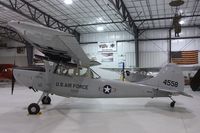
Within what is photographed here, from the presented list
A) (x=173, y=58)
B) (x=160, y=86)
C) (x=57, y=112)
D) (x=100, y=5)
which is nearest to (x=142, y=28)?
(x=173, y=58)

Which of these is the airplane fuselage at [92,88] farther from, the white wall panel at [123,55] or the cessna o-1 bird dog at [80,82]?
the white wall panel at [123,55]

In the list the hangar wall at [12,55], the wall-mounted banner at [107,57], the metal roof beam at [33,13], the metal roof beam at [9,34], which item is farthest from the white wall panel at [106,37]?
the hangar wall at [12,55]

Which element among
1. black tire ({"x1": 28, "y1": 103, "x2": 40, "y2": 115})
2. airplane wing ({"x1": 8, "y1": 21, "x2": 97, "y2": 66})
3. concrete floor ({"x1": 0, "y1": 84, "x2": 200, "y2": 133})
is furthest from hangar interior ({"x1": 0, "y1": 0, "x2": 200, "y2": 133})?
airplane wing ({"x1": 8, "y1": 21, "x2": 97, "y2": 66})

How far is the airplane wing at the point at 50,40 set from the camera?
16.1 feet

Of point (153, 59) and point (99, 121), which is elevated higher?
point (153, 59)

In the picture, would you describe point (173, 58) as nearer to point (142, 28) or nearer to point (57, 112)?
point (142, 28)

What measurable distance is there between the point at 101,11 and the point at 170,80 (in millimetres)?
10501

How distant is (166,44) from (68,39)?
1899 centimetres

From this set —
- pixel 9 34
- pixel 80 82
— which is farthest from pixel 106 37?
pixel 80 82

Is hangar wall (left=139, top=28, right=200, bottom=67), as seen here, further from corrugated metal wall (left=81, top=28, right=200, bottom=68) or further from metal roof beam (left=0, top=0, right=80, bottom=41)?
metal roof beam (left=0, top=0, right=80, bottom=41)

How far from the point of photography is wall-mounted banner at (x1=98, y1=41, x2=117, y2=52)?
23703mm

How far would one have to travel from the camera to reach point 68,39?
5.13m

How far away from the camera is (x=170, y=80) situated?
7.43 meters

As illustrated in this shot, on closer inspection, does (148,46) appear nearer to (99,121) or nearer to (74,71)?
(74,71)
